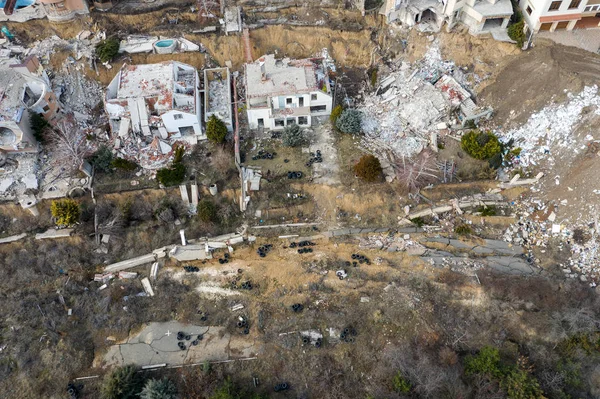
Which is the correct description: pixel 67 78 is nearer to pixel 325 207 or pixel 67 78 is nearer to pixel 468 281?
pixel 325 207

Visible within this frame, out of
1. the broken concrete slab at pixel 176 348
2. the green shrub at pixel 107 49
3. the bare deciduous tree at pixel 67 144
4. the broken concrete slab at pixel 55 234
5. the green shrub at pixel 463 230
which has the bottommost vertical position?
Result: the broken concrete slab at pixel 176 348

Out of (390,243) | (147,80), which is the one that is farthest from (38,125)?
(390,243)

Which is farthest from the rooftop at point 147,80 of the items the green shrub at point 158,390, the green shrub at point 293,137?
the green shrub at point 158,390

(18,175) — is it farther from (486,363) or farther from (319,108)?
(486,363)

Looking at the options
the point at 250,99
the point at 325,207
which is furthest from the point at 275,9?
the point at 325,207

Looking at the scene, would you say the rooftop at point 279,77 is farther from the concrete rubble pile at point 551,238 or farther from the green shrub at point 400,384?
the green shrub at point 400,384

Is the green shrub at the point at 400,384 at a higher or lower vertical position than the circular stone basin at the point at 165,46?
lower
